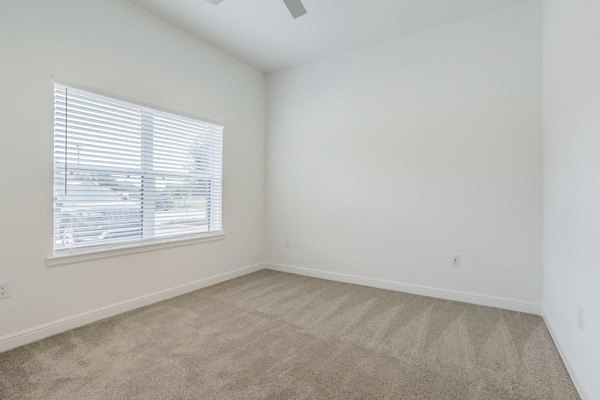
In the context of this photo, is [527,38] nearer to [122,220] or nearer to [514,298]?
[514,298]

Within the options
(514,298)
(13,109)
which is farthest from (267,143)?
(514,298)

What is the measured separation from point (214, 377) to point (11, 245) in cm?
173

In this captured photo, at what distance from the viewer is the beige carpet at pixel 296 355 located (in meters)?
1.63

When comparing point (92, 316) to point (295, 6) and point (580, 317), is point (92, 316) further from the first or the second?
point (580, 317)

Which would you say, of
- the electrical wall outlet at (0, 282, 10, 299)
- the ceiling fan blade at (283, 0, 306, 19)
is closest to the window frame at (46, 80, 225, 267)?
the electrical wall outlet at (0, 282, 10, 299)

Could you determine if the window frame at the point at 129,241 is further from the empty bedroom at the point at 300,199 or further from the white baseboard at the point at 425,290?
the white baseboard at the point at 425,290

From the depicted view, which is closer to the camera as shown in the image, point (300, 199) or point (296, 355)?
point (296, 355)

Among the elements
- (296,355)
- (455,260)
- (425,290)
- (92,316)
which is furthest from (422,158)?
(92,316)

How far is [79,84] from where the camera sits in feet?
7.82

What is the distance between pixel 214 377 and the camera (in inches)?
68.5

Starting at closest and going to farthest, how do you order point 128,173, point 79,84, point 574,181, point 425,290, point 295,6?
point 574,181, point 295,6, point 79,84, point 128,173, point 425,290

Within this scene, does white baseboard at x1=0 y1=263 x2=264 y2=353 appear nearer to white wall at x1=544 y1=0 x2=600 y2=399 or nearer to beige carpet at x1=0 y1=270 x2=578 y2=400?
beige carpet at x1=0 y1=270 x2=578 y2=400

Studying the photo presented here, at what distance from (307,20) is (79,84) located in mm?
2166

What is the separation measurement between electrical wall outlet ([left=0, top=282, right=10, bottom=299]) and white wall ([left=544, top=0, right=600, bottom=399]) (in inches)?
140
